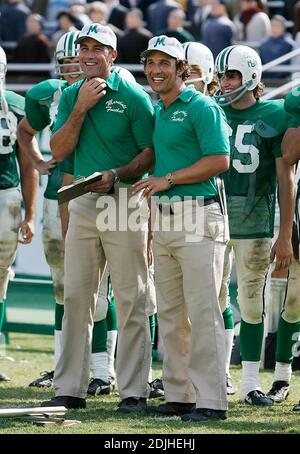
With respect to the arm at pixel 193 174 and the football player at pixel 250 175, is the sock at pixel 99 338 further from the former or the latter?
the arm at pixel 193 174

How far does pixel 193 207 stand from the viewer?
6121 mm

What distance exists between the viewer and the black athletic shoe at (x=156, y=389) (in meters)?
7.26

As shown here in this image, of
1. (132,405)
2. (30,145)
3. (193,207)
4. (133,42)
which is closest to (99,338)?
(132,405)

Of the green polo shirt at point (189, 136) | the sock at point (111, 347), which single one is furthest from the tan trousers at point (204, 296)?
the sock at point (111, 347)

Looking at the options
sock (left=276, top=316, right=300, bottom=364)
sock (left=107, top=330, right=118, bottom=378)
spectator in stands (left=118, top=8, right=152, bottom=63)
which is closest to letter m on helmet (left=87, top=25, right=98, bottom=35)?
sock (left=276, top=316, right=300, bottom=364)

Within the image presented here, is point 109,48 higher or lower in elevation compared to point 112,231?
higher

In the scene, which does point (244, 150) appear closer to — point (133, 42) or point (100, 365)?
point (100, 365)

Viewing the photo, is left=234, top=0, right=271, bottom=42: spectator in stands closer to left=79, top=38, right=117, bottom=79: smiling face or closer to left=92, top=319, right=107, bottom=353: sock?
left=92, top=319, right=107, bottom=353: sock

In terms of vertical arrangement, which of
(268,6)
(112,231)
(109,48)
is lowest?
(112,231)

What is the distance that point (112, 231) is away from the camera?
20.8 ft

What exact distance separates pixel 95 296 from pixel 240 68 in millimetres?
1627

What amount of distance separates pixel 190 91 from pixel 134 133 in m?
0.41
